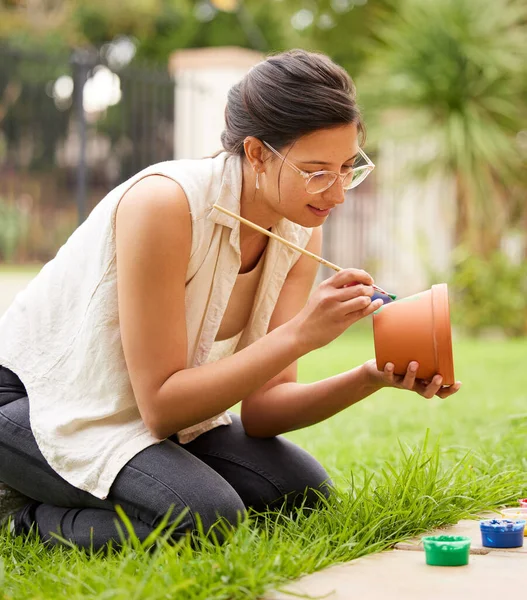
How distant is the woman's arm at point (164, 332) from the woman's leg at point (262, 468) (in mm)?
389

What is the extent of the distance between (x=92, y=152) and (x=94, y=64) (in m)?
6.74

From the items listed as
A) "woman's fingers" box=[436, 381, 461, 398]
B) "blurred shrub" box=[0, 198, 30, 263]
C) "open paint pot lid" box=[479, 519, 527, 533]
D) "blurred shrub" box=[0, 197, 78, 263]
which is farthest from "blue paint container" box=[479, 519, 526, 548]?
"blurred shrub" box=[0, 198, 30, 263]

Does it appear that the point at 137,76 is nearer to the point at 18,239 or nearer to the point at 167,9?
the point at 18,239

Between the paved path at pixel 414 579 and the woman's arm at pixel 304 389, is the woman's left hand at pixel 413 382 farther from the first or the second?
the paved path at pixel 414 579

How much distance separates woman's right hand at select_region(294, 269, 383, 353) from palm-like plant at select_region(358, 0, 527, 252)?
743 cm

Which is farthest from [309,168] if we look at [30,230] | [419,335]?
[30,230]

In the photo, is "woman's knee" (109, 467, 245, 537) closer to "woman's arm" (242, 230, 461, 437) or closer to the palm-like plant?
"woman's arm" (242, 230, 461, 437)

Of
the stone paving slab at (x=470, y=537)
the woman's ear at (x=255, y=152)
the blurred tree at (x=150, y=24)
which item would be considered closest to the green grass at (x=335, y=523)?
the stone paving slab at (x=470, y=537)

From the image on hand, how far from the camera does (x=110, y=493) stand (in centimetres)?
222

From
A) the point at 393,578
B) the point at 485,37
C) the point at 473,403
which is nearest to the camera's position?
the point at 393,578

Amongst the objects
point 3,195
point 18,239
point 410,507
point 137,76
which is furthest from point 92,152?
point 410,507

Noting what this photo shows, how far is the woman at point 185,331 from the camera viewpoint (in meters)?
2.13

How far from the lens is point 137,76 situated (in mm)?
7941

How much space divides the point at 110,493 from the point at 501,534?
87cm
